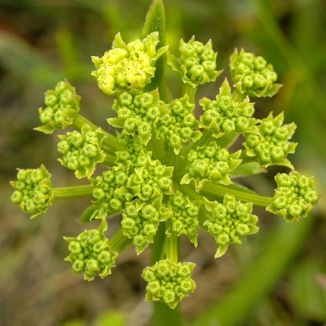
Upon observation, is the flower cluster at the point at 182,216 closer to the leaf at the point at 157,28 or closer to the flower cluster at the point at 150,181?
the flower cluster at the point at 150,181

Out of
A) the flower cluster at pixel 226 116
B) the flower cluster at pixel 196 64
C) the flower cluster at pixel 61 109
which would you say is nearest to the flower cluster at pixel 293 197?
the flower cluster at pixel 226 116

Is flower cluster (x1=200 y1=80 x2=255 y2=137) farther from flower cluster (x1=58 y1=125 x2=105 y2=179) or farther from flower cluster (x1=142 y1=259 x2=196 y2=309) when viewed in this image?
flower cluster (x1=142 y1=259 x2=196 y2=309)

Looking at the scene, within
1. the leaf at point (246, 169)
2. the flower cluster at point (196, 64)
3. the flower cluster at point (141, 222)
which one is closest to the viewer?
the flower cluster at point (141, 222)

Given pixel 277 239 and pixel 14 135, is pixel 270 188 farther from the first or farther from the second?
pixel 14 135

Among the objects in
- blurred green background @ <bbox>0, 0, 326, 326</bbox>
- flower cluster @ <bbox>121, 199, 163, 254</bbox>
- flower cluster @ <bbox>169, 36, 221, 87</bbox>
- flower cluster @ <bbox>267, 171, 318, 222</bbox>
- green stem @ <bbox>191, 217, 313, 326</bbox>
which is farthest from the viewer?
blurred green background @ <bbox>0, 0, 326, 326</bbox>

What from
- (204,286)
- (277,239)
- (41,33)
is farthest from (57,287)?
(41,33)

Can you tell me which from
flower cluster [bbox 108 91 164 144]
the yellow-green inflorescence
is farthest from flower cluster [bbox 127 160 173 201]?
flower cluster [bbox 108 91 164 144]

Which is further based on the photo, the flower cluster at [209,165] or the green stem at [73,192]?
the green stem at [73,192]
